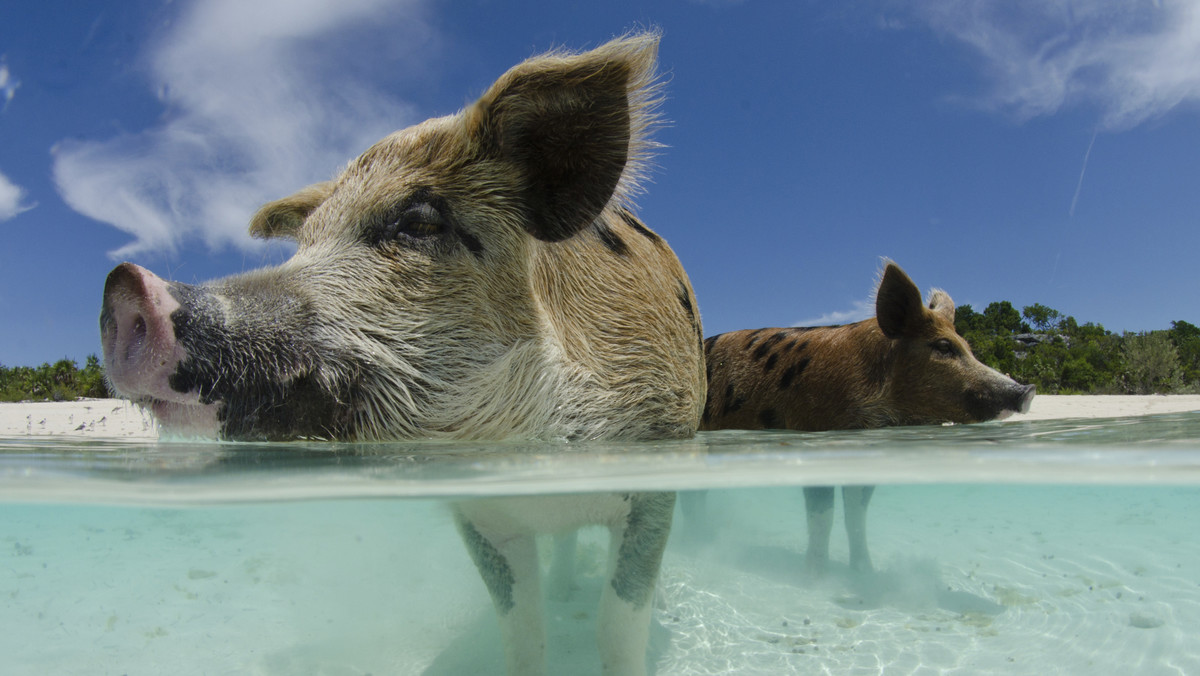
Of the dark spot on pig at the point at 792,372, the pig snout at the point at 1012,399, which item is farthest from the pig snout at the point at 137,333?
the pig snout at the point at 1012,399

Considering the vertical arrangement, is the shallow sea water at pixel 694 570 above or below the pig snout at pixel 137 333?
below

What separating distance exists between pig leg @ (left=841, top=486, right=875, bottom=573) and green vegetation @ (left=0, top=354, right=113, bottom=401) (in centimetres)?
1425

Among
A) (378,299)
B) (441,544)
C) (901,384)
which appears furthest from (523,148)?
(901,384)

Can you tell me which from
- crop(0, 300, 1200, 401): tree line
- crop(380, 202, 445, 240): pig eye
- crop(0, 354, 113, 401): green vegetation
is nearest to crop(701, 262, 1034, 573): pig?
crop(380, 202, 445, 240): pig eye

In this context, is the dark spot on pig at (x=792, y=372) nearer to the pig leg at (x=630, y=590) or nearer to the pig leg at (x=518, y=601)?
the pig leg at (x=630, y=590)

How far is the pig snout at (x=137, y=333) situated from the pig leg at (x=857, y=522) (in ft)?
12.1

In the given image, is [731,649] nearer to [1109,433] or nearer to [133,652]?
[1109,433]

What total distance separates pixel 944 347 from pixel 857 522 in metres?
1.68

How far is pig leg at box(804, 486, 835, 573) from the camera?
403 cm

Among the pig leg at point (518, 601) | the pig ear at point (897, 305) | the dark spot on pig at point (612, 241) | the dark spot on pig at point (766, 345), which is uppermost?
the dark spot on pig at point (612, 241)

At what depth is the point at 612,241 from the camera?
11.5ft

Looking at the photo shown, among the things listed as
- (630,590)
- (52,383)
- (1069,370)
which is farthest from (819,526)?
(52,383)

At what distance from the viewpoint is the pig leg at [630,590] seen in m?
2.78

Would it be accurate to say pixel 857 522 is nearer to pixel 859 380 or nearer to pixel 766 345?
pixel 859 380
